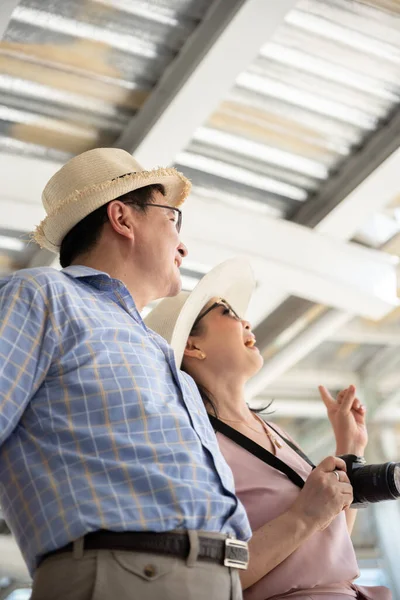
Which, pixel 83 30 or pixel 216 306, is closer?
pixel 216 306

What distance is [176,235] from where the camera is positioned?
7.05 feet

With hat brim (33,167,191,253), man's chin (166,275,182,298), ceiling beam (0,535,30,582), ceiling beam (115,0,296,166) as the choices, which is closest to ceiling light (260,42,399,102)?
ceiling beam (115,0,296,166)

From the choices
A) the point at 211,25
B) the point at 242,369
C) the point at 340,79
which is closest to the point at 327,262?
the point at 340,79

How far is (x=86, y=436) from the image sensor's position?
1.54 m

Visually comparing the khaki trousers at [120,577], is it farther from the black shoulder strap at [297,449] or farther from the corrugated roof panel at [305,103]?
the corrugated roof panel at [305,103]

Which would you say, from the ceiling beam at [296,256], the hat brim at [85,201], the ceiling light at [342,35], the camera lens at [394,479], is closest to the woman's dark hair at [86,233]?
the hat brim at [85,201]

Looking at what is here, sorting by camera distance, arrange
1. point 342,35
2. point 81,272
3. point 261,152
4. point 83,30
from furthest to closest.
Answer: point 261,152 < point 342,35 < point 83,30 < point 81,272

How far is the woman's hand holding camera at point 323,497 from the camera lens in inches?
81.4

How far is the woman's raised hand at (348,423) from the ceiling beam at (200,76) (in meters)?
1.55

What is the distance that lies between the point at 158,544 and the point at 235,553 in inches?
7.2

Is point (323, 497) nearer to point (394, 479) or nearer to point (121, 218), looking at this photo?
point (394, 479)

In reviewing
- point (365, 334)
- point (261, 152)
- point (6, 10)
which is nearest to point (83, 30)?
point (6, 10)

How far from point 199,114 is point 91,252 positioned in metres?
1.83

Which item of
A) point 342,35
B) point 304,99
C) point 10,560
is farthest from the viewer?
point 10,560
